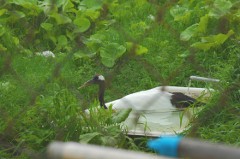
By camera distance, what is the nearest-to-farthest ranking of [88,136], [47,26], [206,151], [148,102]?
[206,151] → [88,136] → [148,102] → [47,26]

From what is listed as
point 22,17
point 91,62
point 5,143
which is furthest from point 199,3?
point 5,143

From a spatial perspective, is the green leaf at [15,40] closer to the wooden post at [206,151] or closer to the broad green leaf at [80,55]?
the broad green leaf at [80,55]

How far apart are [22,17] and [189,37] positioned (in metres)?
0.51

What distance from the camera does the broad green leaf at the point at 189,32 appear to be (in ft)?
5.52

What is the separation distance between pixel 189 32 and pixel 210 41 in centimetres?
8

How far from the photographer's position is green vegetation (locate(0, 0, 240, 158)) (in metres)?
1.20

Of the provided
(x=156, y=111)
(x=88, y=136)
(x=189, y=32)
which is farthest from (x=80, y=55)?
(x=88, y=136)

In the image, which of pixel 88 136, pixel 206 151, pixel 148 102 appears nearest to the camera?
pixel 206 151

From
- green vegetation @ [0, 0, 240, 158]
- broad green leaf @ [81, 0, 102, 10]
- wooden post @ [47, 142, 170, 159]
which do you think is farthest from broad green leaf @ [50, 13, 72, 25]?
wooden post @ [47, 142, 170, 159]

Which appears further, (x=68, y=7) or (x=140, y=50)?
(x=68, y=7)

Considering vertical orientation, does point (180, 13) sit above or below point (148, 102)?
above

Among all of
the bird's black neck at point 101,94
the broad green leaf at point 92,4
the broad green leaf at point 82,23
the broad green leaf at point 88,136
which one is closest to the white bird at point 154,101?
the bird's black neck at point 101,94

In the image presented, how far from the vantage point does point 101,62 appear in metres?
1.68

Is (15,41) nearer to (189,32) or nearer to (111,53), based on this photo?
(111,53)
